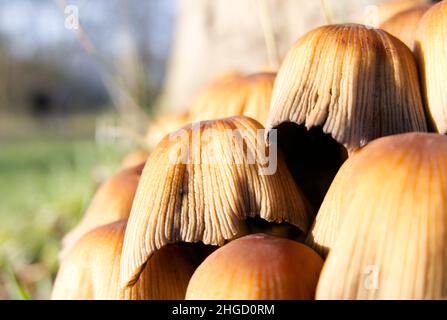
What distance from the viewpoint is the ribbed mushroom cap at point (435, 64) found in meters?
0.84

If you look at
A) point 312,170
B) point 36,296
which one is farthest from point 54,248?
point 312,170

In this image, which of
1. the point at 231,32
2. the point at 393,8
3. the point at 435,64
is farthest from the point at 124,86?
the point at 435,64

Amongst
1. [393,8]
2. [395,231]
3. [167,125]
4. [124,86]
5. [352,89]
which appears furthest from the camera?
[124,86]

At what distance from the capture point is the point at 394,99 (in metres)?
0.83

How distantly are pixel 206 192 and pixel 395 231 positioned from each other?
297 mm

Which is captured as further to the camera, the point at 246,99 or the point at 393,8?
the point at 393,8

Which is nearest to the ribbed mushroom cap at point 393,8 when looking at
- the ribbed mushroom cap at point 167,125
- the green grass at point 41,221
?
the ribbed mushroom cap at point 167,125

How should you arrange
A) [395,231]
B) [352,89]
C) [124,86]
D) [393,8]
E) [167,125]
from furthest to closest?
1. [124,86]
2. [167,125]
3. [393,8]
4. [352,89]
5. [395,231]

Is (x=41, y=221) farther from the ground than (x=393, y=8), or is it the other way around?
(x=393, y=8)

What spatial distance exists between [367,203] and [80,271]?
1.82 feet

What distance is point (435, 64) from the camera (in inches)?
33.6

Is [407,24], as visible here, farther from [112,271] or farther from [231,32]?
[231,32]

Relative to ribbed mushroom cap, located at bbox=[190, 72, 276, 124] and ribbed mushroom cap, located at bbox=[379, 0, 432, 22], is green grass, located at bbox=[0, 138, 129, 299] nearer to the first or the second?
ribbed mushroom cap, located at bbox=[190, 72, 276, 124]

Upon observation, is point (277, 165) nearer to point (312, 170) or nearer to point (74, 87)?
point (312, 170)
